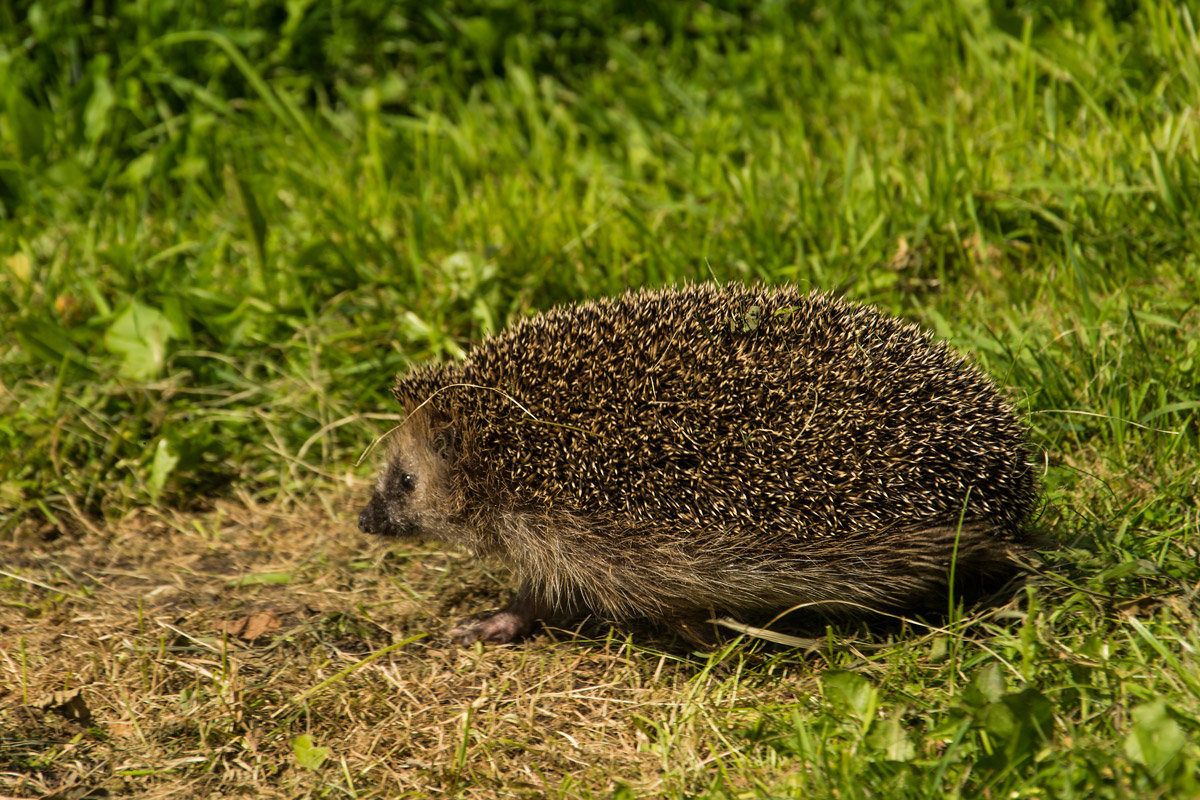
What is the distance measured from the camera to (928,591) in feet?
11.9

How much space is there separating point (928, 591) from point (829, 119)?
3.66m

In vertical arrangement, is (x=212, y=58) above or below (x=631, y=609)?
above

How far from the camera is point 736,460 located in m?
3.51

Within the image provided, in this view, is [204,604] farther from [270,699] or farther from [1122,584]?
[1122,584]

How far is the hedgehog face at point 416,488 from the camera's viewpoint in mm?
4168

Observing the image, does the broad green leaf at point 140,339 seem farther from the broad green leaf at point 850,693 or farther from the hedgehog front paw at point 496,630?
the broad green leaf at point 850,693

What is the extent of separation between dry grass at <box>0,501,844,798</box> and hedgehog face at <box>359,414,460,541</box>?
1.08 feet

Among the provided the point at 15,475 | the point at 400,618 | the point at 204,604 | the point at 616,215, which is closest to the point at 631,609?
the point at 400,618

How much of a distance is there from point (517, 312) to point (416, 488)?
1361 millimetres

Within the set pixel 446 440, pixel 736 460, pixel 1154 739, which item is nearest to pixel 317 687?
pixel 446 440

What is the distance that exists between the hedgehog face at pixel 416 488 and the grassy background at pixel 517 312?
0.33 metres

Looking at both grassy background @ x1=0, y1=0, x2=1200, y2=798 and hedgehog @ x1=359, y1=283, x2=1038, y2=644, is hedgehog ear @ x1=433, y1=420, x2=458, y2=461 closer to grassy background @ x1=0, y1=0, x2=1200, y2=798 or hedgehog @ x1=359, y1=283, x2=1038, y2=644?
hedgehog @ x1=359, y1=283, x2=1038, y2=644

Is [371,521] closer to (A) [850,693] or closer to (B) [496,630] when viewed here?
(B) [496,630]

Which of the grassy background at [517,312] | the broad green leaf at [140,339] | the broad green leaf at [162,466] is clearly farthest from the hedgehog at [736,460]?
the broad green leaf at [140,339]
